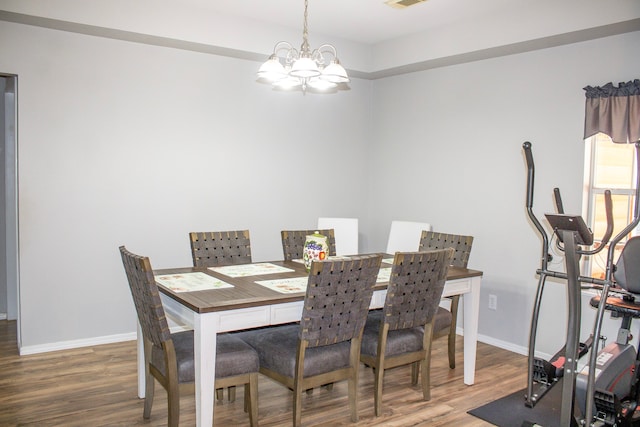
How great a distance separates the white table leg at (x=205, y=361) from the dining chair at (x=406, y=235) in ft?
7.96

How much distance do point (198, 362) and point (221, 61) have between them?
2.95 m

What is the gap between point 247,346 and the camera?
109 inches

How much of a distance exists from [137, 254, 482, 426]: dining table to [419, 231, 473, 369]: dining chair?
15cm

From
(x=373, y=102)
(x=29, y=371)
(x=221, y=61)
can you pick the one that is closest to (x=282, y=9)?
(x=221, y=61)

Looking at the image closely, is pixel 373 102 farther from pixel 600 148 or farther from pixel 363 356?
pixel 363 356

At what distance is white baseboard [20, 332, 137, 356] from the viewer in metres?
3.93

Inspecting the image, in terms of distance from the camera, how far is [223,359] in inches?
102

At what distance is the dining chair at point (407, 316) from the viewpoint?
2916 millimetres

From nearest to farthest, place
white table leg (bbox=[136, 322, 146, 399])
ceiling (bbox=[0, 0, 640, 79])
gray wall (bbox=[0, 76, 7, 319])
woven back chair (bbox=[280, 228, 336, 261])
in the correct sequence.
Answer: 1. white table leg (bbox=[136, 322, 146, 399])
2. ceiling (bbox=[0, 0, 640, 79])
3. woven back chair (bbox=[280, 228, 336, 261])
4. gray wall (bbox=[0, 76, 7, 319])

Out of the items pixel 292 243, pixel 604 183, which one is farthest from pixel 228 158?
pixel 604 183

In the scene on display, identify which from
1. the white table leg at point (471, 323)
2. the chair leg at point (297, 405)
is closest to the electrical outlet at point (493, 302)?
the white table leg at point (471, 323)

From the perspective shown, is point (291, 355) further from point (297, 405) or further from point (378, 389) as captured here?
point (378, 389)

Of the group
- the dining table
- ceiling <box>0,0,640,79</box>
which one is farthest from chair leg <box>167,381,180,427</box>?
ceiling <box>0,0,640,79</box>

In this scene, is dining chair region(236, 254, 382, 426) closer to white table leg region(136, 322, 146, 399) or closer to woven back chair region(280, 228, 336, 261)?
white table leg region(136, 322, 146, 399)
